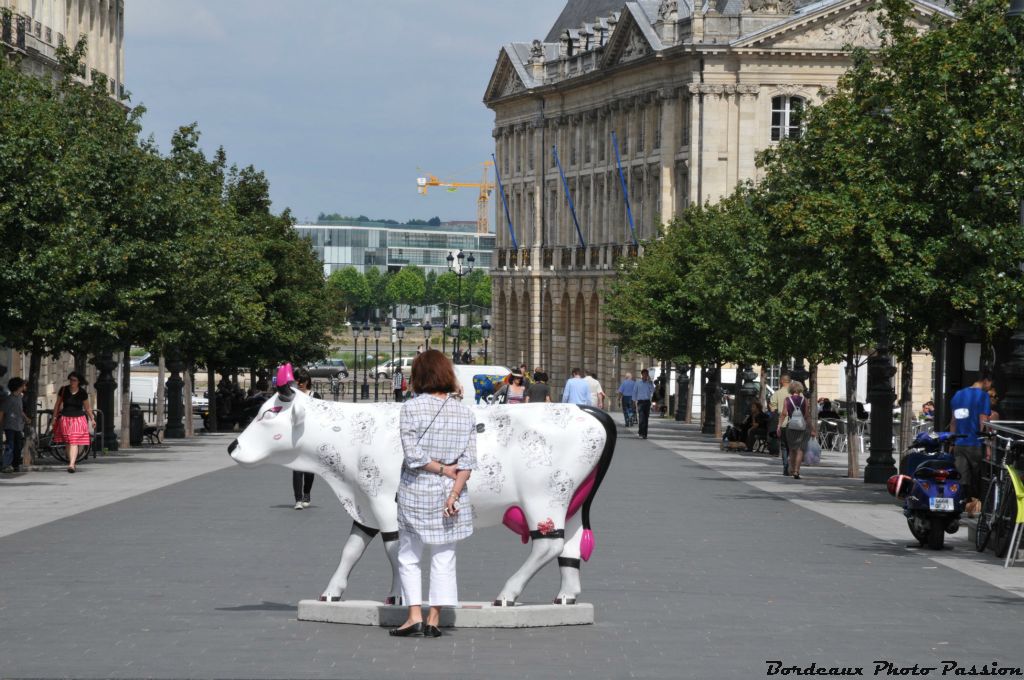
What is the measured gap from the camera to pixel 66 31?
63281 mm

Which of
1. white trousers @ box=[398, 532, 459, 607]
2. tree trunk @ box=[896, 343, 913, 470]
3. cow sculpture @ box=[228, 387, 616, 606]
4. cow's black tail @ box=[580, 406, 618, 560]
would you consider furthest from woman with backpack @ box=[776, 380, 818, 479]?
white trousers @ box=[398, 532, 459, 607]

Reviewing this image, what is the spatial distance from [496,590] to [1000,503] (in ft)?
19.6

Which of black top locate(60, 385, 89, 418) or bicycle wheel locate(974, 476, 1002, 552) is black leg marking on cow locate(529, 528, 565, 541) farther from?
black top locate(60, 385, 89, 418)

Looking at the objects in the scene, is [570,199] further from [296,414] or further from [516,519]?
[516,519]

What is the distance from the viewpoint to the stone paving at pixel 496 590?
11.7 m

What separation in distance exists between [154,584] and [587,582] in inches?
135

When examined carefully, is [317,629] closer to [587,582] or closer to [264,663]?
[264,663]

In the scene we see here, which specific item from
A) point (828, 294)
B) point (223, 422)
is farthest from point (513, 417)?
point (223, 422)

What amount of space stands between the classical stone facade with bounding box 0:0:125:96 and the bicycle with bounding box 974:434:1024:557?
29451 millimetres

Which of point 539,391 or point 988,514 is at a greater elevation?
point 539,391

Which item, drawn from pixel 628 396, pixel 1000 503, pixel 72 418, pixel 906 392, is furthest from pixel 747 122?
pixel 1000 503

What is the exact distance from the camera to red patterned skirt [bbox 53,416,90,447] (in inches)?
1277

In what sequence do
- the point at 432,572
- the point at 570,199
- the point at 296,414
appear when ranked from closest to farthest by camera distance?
the point at 432,572 → the point at 296,414 → the point at 570,199

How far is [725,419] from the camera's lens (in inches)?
2926
